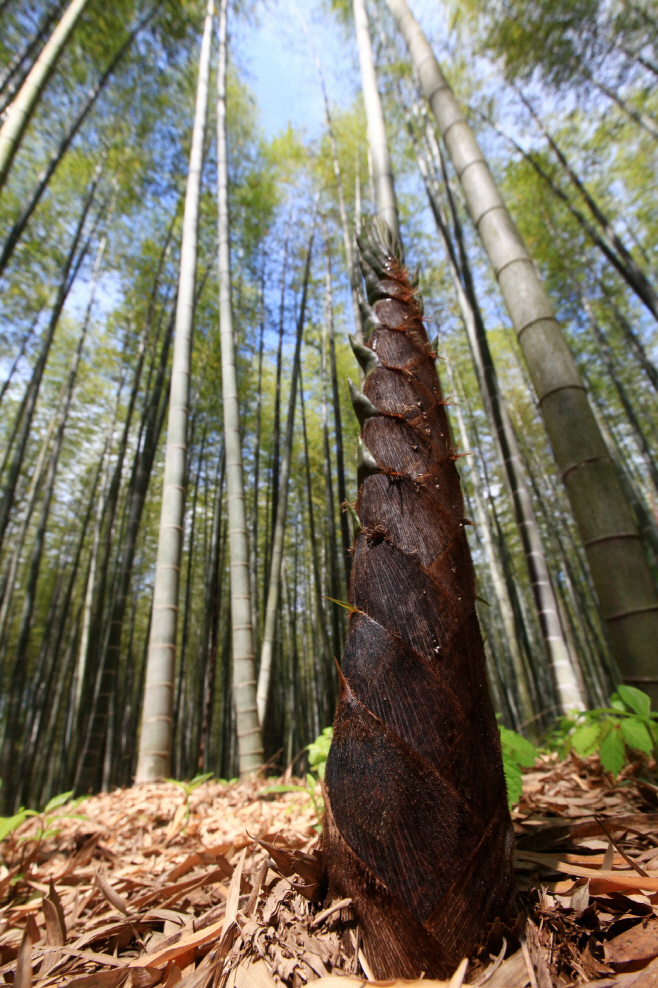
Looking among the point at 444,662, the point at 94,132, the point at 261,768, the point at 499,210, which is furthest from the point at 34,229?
the point at 444,662

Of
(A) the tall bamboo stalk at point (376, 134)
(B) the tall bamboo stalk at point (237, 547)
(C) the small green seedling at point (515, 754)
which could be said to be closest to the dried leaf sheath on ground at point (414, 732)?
(C) the small green seedling at point (515, 754)

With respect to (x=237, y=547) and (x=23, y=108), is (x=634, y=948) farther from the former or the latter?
(x=23, y=108)

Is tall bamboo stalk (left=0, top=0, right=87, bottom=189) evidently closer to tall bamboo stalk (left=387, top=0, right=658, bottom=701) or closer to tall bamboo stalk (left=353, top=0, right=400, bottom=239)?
tall bamboo stalk (left=353, top=0, right=400, bottom=239)

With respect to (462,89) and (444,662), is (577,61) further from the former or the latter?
(444,662)

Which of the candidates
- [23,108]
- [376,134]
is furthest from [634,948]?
[23,108]

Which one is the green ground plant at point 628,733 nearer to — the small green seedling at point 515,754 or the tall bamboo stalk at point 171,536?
the small green seedling at point 515,754

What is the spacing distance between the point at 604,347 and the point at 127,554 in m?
6.35

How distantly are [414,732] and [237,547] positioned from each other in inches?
101

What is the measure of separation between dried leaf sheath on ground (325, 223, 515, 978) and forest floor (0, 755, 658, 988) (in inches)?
Result: 2.1

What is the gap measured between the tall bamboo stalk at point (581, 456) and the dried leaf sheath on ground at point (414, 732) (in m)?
0.81

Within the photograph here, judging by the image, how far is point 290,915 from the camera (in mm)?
619

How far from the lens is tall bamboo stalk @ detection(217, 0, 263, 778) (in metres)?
2.71

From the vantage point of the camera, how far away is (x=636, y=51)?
4777 millimetres

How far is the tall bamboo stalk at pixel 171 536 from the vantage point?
242 centimetres
